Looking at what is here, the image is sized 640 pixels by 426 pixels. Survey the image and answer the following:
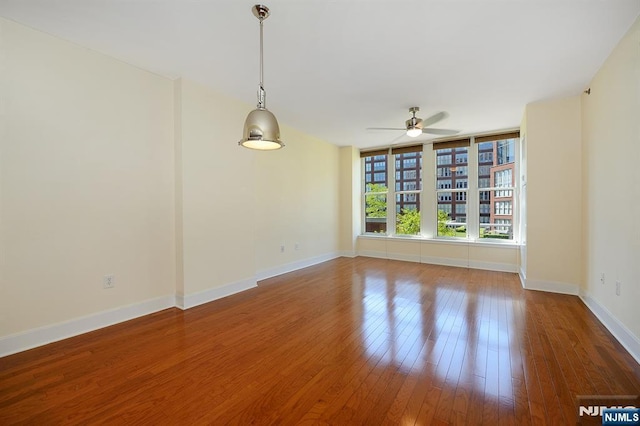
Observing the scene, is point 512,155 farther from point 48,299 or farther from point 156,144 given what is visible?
point 48,299

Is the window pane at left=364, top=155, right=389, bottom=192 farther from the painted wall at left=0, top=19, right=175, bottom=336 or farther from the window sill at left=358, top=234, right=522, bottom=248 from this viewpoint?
the painted wall at left=0, top=19, right=175, bottom=336

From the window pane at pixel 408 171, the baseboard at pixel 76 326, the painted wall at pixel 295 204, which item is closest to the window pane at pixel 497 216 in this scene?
the window pane at pixel 408 171

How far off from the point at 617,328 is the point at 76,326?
5144 mm

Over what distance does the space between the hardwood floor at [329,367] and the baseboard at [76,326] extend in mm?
87

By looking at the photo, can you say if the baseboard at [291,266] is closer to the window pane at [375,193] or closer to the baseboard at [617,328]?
the window pane at [375,193]

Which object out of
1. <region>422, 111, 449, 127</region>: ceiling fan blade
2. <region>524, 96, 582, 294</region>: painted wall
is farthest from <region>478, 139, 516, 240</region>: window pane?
<region>422, 111, 449, 127</region>: ceiling fan blade

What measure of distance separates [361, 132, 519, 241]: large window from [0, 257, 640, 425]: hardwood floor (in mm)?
2436

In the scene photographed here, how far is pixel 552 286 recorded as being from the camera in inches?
153

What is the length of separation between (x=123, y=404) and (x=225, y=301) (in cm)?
188

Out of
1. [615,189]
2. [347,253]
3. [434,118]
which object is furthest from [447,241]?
[615,189]

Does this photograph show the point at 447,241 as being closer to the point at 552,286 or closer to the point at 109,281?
the point at 552,286

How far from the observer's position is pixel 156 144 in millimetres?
3207

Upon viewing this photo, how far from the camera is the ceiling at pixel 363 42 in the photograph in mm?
2080

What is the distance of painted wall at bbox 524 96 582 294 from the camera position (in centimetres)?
370
